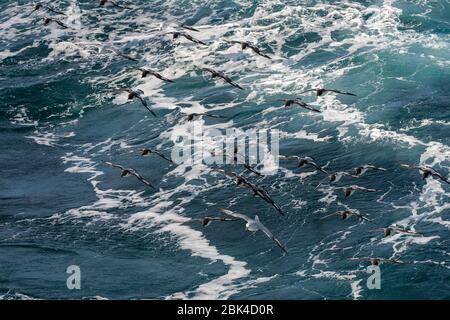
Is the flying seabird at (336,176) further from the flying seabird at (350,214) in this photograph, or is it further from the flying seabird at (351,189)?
the flying seabird at (350,214)

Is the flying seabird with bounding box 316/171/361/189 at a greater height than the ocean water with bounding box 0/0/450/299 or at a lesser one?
greater

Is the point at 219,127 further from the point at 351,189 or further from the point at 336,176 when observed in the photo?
the point at 351,189

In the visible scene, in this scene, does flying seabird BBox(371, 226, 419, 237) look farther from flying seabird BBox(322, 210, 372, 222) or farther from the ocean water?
flying seabird BBox(322, 210, 372, 222)

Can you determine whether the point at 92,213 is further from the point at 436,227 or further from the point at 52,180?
the point at 436,227

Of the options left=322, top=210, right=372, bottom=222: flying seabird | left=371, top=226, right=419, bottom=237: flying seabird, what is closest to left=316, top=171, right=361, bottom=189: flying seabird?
left=322, top=210, right=372, bottom=222: flying seabird

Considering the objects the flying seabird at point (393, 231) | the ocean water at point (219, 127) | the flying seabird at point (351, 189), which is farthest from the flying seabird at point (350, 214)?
the flying seabird at point (393, 231)

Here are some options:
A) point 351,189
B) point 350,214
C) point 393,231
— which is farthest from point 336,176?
point 393,231
